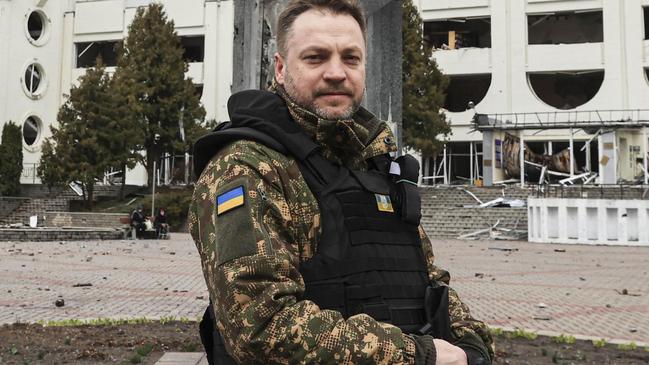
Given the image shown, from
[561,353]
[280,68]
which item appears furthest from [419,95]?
[280,68]

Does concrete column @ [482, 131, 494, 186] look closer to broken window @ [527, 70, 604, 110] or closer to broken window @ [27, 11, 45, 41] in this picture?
broken window @ [527, 70, 604, 110]

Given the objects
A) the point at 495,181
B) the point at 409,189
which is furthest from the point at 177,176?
the point at 409,189

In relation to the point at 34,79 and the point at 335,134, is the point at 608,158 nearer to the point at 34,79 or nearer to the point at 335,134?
the point at 335,134

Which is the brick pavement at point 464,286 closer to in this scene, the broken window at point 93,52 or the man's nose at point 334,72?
the man's nose at point 334,72

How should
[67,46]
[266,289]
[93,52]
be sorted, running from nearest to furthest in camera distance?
[266,289]
[67,46]
[93,52]

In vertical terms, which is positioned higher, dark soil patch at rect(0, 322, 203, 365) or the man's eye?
the man's eye

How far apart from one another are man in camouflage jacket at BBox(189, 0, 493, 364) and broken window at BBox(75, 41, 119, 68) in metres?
44.2

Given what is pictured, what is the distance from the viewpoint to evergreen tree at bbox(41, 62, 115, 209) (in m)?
28.1

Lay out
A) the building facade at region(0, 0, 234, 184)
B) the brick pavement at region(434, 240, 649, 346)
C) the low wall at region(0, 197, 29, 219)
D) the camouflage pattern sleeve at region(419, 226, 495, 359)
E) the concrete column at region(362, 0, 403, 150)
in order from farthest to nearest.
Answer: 1. the building facade at region(0, 0, 234, 184)
2. the low wall at region(0, 197, 29, 219)
3. the brick pavement at region(434, 240, 649, 346)
4. the concrete column at region(362, 0, 403, 150)
5. the camouflage pattern sleeve at region(419, 226, 495, 359)

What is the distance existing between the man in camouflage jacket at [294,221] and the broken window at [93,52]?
1740 inches

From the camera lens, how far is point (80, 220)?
24844mm

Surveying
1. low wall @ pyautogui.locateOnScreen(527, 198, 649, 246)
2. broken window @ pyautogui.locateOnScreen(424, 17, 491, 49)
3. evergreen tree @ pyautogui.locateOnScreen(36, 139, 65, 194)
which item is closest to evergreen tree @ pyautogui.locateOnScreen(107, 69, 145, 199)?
evergreen tree @ pyautogui.locateOnScreen(36, 139, 65, 194)

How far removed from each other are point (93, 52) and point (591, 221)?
37632 mm

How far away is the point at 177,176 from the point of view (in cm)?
A: 3953
